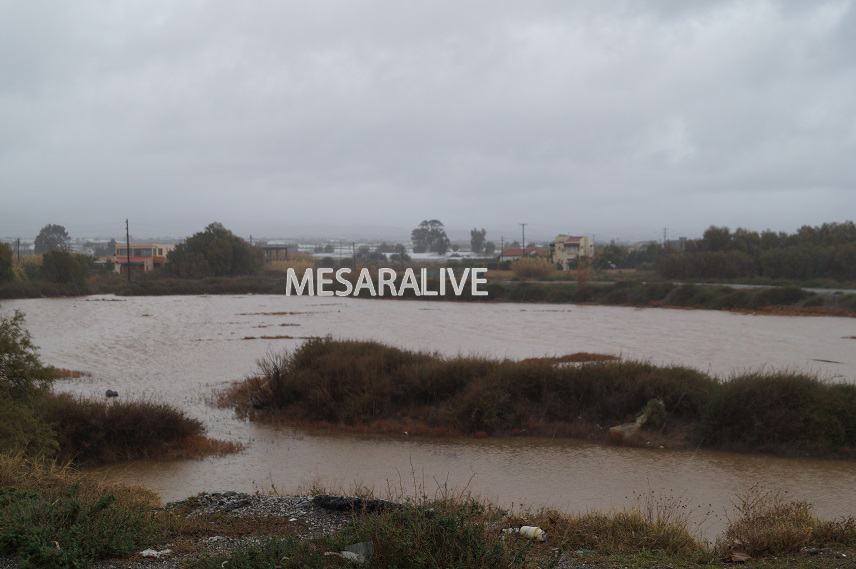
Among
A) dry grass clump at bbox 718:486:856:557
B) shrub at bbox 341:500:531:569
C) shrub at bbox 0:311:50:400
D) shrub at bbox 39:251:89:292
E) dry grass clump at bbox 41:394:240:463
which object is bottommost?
dry grass clump at bbox 41:394:240:463

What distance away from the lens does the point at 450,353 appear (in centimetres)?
2175

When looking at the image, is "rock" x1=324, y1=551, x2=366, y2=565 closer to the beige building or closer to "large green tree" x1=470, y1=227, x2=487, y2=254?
the beige building

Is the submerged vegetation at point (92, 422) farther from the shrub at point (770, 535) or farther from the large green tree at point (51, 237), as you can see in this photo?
the large green tree at point (51, 237)

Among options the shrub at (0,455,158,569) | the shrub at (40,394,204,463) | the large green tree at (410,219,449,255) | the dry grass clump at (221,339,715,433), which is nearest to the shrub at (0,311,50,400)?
the shrub at (40,394,204,463)

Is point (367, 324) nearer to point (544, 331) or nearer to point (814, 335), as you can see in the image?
point (544, 331)

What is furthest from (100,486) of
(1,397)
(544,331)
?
(544,331)

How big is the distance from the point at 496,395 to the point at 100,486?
8.37 m

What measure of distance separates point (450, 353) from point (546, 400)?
23.8 feet

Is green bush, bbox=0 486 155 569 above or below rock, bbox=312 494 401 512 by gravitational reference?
above

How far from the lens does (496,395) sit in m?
14.4

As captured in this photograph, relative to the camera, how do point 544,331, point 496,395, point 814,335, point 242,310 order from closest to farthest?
point 496,395, point 814,335, point 544,331, point 242,310

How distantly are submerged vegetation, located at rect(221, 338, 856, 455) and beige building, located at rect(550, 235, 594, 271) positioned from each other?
56.6m

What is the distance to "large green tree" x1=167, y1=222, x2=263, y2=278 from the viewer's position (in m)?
63.6

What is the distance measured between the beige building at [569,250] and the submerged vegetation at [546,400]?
186 feet
